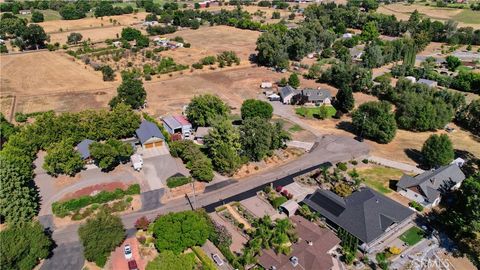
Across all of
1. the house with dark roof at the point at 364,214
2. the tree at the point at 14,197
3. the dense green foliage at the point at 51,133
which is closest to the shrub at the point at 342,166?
the house with dark roof at the point at 364,214

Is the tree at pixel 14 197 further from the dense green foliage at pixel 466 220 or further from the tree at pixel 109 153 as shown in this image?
the dense green foliage at pixel 466 220

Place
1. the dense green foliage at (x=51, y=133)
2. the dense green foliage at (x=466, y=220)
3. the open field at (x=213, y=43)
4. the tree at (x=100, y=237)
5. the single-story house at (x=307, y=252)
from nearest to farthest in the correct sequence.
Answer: the single-story house at (x=307, y=252) < the tree at (x=100, y=237) < the dense green foliage at (x=466, y=220) < the dense green foliage at (x=51, y=133) < the open field at (x=213, y=43)

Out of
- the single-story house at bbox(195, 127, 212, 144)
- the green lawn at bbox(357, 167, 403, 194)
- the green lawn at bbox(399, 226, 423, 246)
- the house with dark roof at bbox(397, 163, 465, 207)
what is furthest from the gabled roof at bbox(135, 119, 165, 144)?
the green lawn at bbox(399, 226, 423, 246)

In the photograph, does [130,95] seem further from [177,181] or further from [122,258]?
[122,258]

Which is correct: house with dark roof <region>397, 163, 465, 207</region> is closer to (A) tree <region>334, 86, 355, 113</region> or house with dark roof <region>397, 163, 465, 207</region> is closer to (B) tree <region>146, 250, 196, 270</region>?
(A) tree <region>334, 86, 355, 113</region>

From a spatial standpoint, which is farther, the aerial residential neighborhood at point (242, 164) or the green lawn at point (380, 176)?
the green lawn at point (380, 176)

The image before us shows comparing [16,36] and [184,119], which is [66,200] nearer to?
[184,119]
